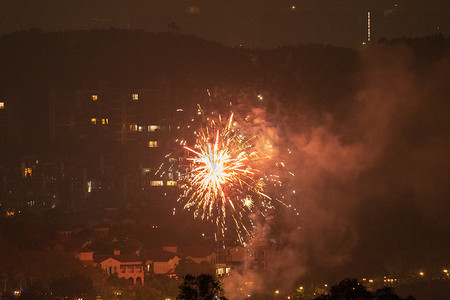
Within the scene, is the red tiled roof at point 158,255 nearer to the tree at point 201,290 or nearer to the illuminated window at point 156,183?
the illuminated window at point 156,183

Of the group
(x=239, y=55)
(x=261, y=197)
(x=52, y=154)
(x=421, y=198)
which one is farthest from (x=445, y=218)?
(x=52, y=154)

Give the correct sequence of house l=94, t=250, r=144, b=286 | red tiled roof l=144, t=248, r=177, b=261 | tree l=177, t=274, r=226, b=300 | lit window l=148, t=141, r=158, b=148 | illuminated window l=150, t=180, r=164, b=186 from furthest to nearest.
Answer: lit window l=148, t=141, r=158, b=148, illuminated window l=150, t=180, r=164, b=186, red tiled roof l=144, t=248, r=177, b=261, house l=94, t=250, r=144, b=286, tree l=177, t=274, r=226, b=300

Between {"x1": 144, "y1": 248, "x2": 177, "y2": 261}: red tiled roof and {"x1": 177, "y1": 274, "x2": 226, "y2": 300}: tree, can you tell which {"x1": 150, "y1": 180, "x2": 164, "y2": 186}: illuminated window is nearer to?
{"x1": 144, "y1": 248, "x2": 177, "y2": 261}: red tiled roof

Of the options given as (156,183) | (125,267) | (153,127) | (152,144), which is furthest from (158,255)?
(153,127)

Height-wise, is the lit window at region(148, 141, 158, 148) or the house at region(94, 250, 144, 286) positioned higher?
the lit window at region(148, 141, 158, 148)

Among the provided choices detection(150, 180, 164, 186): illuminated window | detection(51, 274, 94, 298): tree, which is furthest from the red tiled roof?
detection(150, 180, 164, 186): illuminated window

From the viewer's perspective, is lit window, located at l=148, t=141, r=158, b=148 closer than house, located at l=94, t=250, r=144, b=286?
No

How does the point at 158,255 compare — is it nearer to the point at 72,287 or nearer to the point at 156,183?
the point at 72,287

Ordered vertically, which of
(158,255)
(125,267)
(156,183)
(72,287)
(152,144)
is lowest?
(72,287)

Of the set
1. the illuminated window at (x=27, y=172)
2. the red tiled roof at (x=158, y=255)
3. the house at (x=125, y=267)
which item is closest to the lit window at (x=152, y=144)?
the illuminated window at (x=27, y=172)

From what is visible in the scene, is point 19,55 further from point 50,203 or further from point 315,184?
point 315,184

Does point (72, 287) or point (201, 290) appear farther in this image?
point (72, 287)
